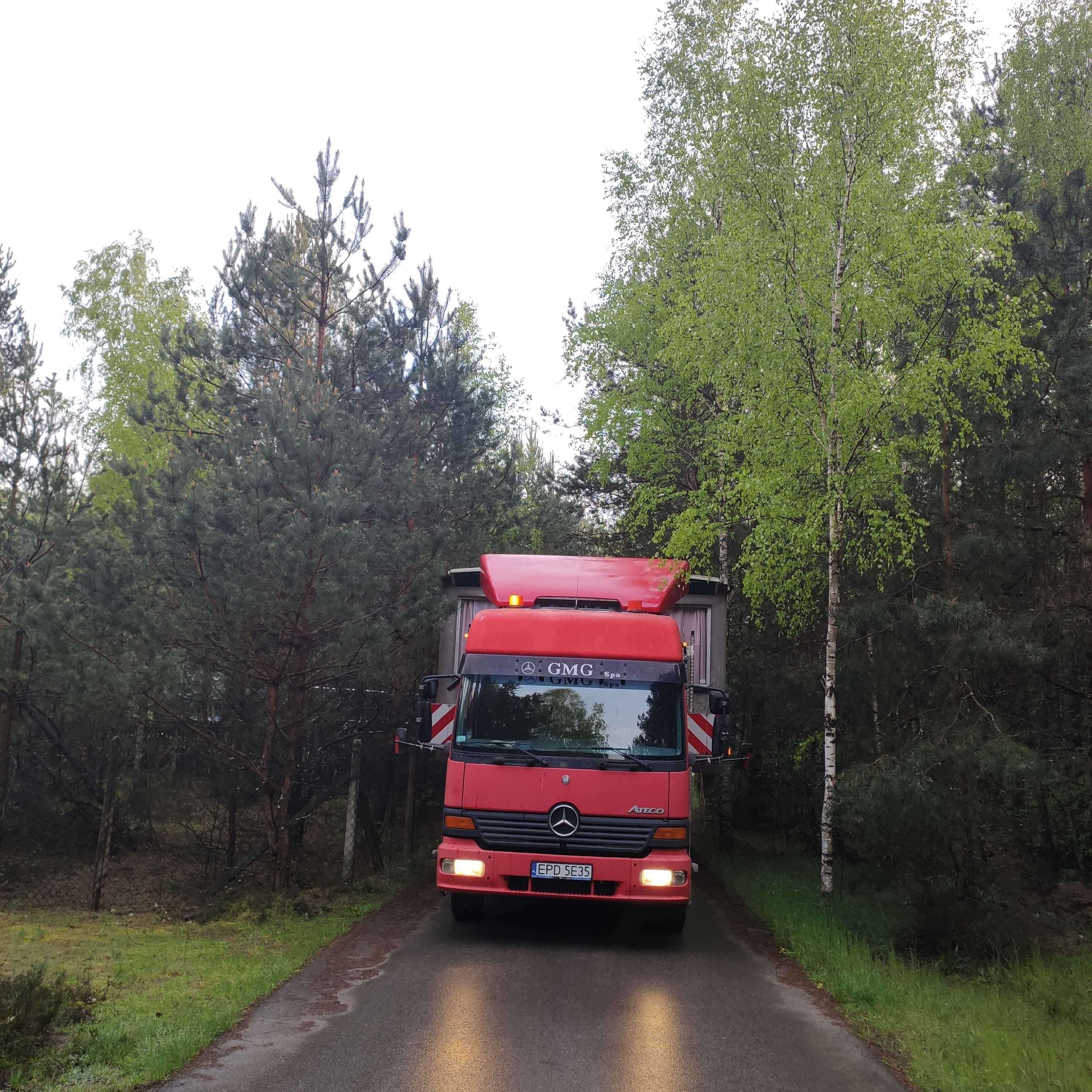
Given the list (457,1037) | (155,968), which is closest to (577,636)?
(457,1037)

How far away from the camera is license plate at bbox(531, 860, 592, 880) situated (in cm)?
891

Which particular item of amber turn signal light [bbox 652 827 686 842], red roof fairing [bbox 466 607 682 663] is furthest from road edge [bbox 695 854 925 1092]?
red roof fairing [bbox 466 607 682 663]

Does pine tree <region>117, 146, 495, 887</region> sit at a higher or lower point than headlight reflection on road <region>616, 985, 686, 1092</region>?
higher

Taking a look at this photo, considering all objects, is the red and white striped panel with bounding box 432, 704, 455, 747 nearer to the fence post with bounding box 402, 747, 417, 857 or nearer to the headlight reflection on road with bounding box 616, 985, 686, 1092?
the headlight reflection on road with bounding box 616, 985, 686, 1092

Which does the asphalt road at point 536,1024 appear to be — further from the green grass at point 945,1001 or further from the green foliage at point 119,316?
the green foliage at point 119,316

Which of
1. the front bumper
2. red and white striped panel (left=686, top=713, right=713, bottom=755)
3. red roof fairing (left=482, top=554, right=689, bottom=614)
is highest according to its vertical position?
red roof fairing (left=482, top=554, right=689, bottom=614)

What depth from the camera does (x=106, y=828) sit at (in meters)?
12.0

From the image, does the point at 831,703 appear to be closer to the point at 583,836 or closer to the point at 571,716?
the point at 571,716

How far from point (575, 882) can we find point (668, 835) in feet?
3.01

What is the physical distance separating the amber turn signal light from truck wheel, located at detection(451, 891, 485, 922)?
1.96m

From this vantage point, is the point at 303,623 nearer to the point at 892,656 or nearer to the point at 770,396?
the point at 770,396

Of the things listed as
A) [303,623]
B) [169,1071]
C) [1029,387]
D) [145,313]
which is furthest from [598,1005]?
[145,313]

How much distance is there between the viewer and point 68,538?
14.2 meters

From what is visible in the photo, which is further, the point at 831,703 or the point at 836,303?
the point at 836,303
